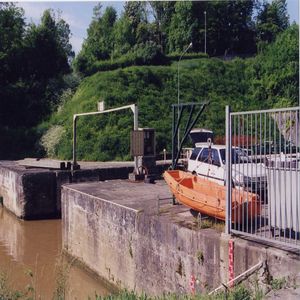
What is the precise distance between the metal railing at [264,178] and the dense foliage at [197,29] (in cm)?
4160

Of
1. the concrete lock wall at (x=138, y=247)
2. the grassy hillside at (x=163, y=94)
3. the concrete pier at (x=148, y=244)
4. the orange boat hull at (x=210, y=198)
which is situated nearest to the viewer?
the concrete pier at (x=148, y=244)

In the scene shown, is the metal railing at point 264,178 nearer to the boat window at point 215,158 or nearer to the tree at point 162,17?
the boat window at point 215,158

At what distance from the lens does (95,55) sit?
48844mm

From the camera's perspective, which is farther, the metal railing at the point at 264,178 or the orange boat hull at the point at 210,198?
the orange boat hull at the point at 210,198

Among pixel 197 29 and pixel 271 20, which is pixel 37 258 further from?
pixel 271 20

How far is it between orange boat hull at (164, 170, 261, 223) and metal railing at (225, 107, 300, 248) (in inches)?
0.6

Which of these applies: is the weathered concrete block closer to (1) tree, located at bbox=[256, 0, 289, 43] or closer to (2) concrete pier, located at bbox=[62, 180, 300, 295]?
(2) concrete pier, located at bbox=[62, 180, 300, 295]

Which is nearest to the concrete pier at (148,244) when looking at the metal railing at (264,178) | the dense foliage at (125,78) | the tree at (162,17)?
the metal railing at (264,178)

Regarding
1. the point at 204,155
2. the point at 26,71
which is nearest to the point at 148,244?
the point at 204,155

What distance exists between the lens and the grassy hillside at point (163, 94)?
32.4 metres

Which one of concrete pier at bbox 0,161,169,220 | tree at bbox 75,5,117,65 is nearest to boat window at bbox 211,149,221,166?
concrete pier at bbox 0,161,169,220

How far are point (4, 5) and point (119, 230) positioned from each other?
42250mm

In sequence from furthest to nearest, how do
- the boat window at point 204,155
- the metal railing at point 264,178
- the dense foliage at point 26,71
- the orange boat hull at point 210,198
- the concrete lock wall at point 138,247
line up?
1. the dense foliage at point 26,71
2. the boat window at point 204,155
3. the concrete lock wall at point 138,247
4. the orange boat hull at point 210,198
5. the metal railing at point 264,178

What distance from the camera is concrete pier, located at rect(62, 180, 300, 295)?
7773mm
